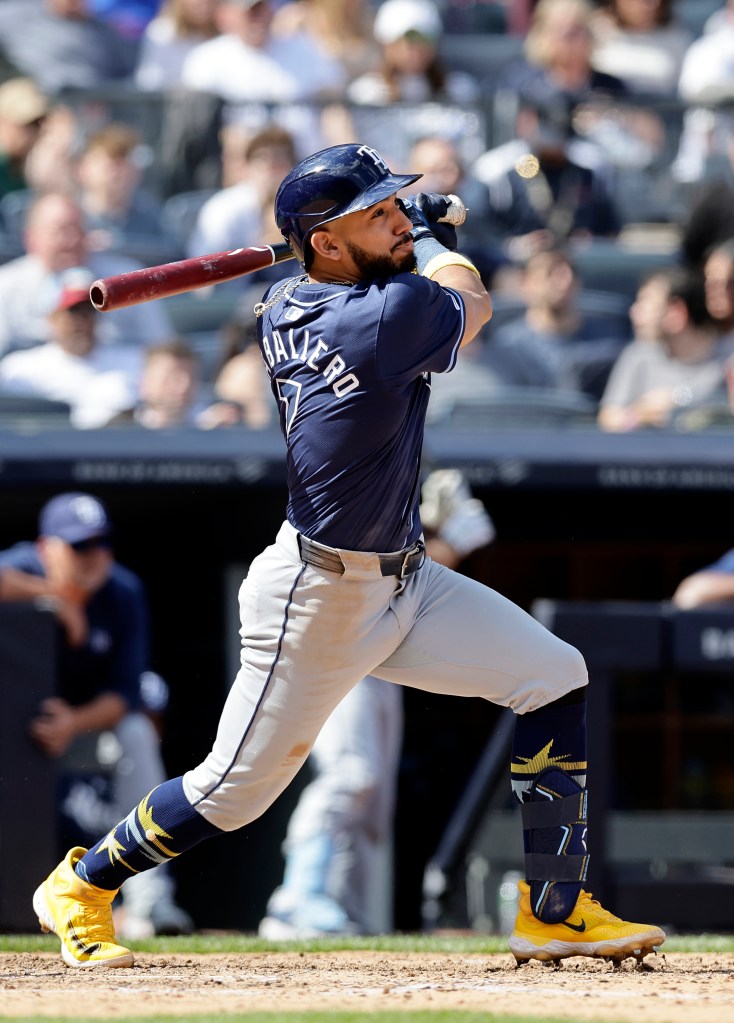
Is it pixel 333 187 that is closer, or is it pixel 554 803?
pixel 333 187

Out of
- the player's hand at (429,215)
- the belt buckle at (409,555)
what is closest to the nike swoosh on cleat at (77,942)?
the belt buckle at (409,555)

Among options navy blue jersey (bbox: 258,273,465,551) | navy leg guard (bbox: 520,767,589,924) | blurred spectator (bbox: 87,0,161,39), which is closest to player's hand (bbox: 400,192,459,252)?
navy blue jersey (bbox: 258,273,465,551)

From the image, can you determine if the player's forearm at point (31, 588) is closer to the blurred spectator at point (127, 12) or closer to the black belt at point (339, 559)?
the black belt at point (339, 559)

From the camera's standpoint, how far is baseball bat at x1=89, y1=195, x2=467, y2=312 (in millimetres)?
3166

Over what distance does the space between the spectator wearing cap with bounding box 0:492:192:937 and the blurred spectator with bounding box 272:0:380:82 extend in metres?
3.60

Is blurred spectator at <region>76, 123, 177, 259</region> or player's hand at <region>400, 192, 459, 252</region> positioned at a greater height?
blurred spectator at <region>76, 123, 177, 259</region>

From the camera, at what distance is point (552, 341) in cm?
676


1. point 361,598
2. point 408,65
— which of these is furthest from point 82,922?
point 408,65

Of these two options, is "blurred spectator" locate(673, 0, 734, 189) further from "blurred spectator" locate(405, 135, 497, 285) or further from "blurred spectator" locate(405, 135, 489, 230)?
"blurred spectator" locate(405, 135, 489, 230)

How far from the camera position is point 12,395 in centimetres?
589

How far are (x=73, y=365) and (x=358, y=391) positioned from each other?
11.0 feet

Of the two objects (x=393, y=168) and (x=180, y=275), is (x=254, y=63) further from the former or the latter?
(x=180, y=275)

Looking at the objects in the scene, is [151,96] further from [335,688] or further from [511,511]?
[335,688]

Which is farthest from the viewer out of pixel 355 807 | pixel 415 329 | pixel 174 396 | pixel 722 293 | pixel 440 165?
pixel 440 165
